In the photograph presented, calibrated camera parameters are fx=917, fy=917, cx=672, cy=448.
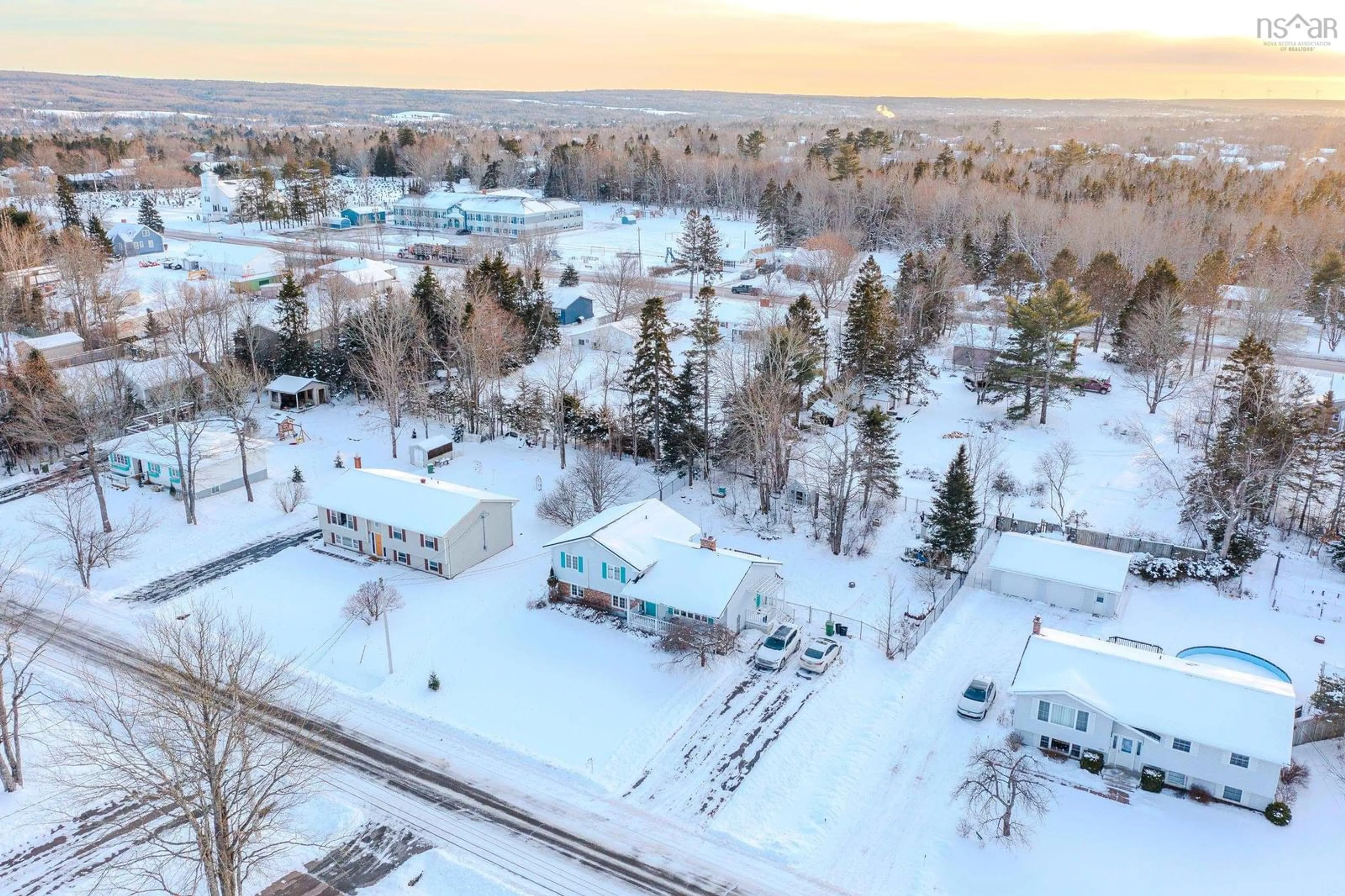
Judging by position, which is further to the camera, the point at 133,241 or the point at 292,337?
the point at 133,241

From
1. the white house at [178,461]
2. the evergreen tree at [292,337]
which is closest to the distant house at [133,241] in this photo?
the evergreen tree at [292,337]

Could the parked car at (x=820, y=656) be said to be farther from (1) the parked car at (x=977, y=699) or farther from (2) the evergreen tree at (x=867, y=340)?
(2) the evergreen tree at (x=867, y=340)

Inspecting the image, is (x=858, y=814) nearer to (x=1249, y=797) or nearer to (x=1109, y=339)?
(x=1249, y=797)

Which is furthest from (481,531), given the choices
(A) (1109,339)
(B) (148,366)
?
(A) (1109,339)

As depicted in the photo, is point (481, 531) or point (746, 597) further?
point (481, 531)

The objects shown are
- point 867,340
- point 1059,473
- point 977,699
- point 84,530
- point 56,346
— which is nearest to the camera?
point 977,699

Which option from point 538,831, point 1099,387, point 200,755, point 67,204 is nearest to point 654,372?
point 538,831

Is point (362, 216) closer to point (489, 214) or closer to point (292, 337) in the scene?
point (489, 214)
